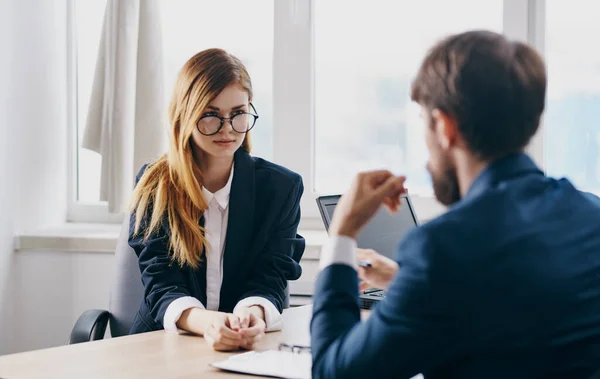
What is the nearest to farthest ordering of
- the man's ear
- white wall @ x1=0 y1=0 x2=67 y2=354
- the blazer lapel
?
the man's ear
the blazer lapel
white wall @ x1=0 y1=0 x2=67 y2=354

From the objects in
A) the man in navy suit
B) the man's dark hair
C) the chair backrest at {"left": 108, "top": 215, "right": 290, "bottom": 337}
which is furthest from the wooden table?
the man's dark hair

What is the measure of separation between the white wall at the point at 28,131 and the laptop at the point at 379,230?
138 centimetres

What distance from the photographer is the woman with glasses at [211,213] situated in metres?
2.07

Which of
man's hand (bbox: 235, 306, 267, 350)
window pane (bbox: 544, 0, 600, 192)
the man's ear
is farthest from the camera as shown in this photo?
window pane (bbox: 544, 0, 600, 192)

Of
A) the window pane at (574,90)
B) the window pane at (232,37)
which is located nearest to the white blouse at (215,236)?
the window pane at (232,37)

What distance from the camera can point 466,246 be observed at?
3.49ft

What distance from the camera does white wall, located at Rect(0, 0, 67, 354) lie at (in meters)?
3.02

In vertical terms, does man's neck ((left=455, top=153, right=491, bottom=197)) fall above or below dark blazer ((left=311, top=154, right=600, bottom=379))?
above

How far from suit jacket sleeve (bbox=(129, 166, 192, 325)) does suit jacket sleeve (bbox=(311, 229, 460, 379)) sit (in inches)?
34.7

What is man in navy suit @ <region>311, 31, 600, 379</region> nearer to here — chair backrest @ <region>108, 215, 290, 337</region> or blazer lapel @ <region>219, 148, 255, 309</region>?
blazer lapel @ <region>219, 148, 255, 309</region>

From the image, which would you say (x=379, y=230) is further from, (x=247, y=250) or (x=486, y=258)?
(x=486, y=258)

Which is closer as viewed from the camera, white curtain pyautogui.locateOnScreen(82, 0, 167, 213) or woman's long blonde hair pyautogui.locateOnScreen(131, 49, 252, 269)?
woman's long blonde hair pyautogui.locateOnScreen(131, 49, 252, 269)

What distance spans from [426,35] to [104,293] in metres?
1.54

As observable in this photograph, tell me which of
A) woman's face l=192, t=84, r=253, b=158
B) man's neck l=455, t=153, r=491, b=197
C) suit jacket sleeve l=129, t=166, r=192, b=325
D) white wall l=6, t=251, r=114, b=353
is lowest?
white wall l=6, t=251, r=114, b=353
